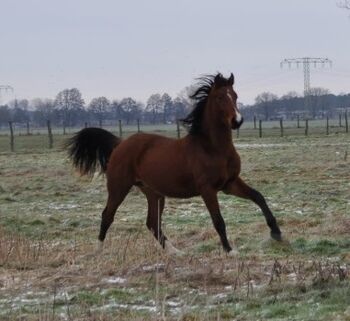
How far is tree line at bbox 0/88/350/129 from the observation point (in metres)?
86.2

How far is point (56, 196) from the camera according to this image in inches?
659

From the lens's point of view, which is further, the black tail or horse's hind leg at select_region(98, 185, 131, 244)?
the black tail

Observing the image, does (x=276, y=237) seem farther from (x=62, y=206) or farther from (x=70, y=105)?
(x=70, y=105)

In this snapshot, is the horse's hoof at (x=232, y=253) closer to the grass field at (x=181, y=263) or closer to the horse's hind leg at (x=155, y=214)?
the grass field at (x=181, y=263)

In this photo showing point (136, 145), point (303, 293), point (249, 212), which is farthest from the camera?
point (249, 212)

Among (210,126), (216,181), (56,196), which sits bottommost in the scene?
(56,196)

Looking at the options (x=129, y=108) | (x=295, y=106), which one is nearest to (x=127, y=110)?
(x=129, y=108)

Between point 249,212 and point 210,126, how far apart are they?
425 centimetres

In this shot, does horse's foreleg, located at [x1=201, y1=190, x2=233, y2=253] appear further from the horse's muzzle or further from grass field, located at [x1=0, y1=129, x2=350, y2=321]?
the horse's muzzle

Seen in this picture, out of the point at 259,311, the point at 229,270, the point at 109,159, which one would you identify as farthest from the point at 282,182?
the point at 259,311

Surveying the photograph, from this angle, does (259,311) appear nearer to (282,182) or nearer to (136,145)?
(136,145)

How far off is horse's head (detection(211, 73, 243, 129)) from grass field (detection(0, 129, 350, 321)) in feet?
4.96

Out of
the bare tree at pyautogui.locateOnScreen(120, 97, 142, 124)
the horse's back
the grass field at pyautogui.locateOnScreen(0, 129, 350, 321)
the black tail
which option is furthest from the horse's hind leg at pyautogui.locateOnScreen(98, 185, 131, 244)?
the bare tree at pyautogui.locateOnScreen(120, 97, 142, 124)

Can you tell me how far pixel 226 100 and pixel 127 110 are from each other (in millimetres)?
83223
